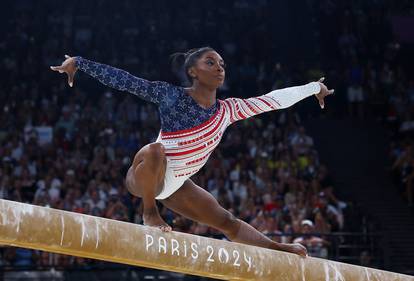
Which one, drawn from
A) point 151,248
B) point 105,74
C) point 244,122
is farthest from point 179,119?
point 244,122

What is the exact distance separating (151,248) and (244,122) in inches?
443

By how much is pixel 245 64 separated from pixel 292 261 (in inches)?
512

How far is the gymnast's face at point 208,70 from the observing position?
20.4 feet

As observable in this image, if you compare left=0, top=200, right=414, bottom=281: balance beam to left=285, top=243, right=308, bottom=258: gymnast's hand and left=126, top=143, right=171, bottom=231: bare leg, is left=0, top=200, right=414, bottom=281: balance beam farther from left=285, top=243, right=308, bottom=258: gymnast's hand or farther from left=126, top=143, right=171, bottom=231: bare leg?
left=126, top=143, right=171, bottom=231: bare leg

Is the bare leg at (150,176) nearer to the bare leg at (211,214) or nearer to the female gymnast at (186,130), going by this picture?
the female gymnast at (186,130)

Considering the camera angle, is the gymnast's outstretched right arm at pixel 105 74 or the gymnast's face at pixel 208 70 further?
the gymnast's face at pixel 208 70

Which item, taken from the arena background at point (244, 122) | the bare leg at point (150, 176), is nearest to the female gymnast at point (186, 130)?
the bare leg at point (150, 176)

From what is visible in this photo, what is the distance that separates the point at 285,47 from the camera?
2006cm

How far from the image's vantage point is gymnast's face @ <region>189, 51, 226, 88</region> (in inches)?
244

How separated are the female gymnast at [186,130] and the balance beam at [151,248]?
173 mm

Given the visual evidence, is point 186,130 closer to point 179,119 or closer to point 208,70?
point 179,119

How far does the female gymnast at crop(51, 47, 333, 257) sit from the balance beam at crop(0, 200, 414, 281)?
0.57 feet

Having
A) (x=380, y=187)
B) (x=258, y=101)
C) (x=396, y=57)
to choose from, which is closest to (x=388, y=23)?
(x=396, y=57)

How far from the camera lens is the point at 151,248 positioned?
18.0 ft
